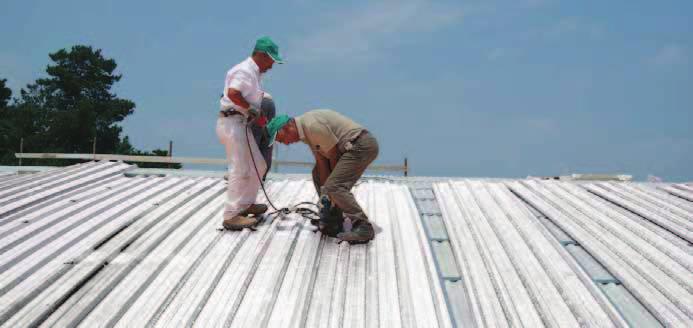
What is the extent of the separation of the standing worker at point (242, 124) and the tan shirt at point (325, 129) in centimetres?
48

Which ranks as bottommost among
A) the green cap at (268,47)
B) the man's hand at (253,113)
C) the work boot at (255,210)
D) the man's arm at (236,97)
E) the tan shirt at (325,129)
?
the work boot at (255,210)

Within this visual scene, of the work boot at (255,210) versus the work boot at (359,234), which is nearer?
the work boot at (359,234)

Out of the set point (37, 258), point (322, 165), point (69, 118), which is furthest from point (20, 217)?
point (69, 118)

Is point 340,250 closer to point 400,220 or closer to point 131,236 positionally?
point 400,220

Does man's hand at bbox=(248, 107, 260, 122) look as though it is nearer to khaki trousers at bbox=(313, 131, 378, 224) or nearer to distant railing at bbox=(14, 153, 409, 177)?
khaki trousers at bbox=(313, 131, 378, 224)

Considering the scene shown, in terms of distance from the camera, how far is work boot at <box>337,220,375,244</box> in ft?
15.3

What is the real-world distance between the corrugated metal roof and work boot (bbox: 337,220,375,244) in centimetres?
8

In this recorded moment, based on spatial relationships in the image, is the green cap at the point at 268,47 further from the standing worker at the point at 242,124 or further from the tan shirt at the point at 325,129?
the tan shirt at the point at 325,129

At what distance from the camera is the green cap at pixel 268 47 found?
484cm

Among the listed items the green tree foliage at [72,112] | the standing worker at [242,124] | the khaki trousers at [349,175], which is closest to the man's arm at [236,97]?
the standing worker at [242,124]

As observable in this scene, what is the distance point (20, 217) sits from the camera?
5324mm

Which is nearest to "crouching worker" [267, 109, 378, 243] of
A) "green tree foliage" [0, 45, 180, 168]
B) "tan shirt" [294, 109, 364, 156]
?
"tan shirt" [294, 109, 364, 156]

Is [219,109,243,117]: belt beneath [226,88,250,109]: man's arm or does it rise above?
beneath

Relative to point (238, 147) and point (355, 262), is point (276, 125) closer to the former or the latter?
point (238, 147)
